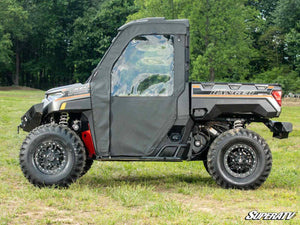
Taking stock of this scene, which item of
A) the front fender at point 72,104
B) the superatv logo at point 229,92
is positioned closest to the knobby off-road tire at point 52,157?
the front fender at point 72,104

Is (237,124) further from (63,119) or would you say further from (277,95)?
(63,119)

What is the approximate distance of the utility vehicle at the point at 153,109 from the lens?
6953 millimetres

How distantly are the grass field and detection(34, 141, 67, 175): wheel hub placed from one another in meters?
0.34

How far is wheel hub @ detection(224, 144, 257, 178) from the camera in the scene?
7000 mm

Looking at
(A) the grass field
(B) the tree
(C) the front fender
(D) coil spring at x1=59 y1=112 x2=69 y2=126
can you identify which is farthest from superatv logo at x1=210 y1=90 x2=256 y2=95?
(B) the tree

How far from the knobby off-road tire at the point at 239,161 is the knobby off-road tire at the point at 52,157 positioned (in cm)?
193

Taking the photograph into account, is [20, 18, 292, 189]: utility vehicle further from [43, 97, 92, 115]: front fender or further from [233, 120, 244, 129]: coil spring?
[233, 120, 244, 129]: coil spring

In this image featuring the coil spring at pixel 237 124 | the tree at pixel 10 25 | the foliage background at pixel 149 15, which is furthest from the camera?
the tree at pixel 10 25

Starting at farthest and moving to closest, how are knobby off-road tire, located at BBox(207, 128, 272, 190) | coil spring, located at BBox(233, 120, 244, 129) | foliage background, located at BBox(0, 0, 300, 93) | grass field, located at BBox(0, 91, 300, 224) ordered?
foliage background, located at BBox(0, 0, 300, 93)
coil spring, located at BBox(233, 120, 244, 129)
knobby off-road tire, located at BBox(207, 128, 272, 190)
grass field, located at BBox(0, 91, 300, 224)

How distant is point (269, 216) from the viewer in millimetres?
Answer: 5379

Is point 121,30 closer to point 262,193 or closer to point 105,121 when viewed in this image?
point 105,121

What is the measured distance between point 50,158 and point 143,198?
5.17 feet

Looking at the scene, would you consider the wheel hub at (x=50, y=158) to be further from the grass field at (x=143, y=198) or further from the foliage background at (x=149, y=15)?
the foliage background at (x=149, y=15)

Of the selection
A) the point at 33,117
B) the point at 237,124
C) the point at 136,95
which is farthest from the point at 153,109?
the point at 33,117
